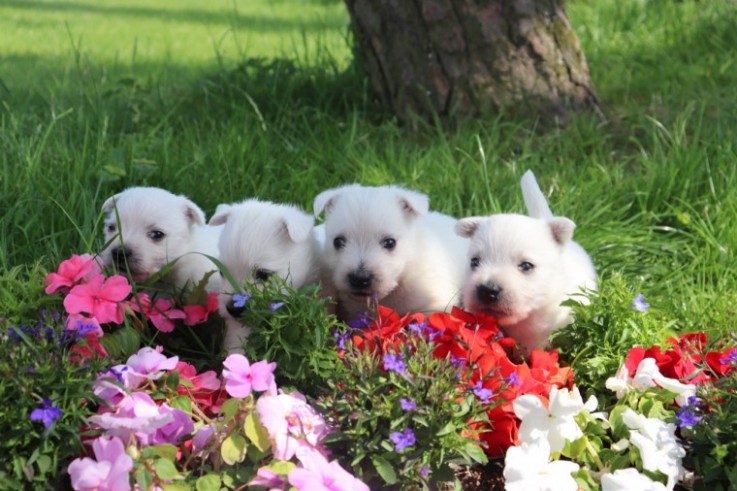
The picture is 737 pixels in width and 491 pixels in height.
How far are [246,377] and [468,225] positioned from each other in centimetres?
133

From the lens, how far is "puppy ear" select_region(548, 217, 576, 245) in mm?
3754

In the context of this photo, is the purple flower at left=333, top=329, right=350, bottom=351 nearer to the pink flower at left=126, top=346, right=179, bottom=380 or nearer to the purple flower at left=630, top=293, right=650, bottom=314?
the pink flower at left=126, top=346, right=179, bottom=380

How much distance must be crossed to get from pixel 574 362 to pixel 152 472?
1.60 meters

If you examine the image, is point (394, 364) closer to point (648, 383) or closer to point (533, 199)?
point (648, 383)

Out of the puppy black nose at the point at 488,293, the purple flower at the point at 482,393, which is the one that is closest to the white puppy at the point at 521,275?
the puppy black nose at the point at 488,293

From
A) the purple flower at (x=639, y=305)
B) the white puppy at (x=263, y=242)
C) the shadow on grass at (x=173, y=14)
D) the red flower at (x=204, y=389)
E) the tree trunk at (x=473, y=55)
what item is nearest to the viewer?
the red flower at (x=204, y=389)

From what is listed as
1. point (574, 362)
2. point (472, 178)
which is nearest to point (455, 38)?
point (472, 178)

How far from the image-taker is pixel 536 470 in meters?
A: 2.80

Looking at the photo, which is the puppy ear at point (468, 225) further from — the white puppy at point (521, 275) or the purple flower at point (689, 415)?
the purple flower at point (689, 415)

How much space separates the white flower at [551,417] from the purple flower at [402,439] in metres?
0.49

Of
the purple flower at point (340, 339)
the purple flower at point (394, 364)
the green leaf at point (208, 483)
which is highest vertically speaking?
the purple flower at point (394, 364)

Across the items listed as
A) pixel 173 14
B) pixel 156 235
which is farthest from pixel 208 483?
pixel 173 14

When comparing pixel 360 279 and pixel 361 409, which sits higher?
pixel 361 409

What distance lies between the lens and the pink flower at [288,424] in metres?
2.73
